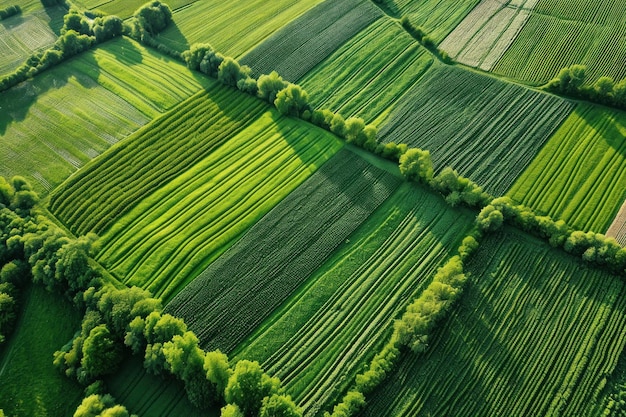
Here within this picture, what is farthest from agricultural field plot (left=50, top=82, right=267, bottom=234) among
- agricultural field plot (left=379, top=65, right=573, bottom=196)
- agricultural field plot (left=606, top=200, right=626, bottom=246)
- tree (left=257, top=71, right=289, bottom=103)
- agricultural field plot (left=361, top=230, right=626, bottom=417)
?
agricultural field plot (left=606, top=200, right=626, bottom=246)

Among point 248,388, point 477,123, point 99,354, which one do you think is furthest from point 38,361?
point 477,123

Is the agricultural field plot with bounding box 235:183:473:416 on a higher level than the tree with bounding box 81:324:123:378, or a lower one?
higher

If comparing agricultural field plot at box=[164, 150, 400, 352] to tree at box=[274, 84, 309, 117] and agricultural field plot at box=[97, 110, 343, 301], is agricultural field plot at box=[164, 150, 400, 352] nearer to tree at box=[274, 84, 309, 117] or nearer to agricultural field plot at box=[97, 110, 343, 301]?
agricultural field plot at box=[97, 110, 343, 301]

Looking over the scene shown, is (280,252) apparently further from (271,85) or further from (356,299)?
(271,85)

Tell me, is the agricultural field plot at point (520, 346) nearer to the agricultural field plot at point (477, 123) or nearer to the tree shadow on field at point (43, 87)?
the agricultural field plot at point (477, 123)

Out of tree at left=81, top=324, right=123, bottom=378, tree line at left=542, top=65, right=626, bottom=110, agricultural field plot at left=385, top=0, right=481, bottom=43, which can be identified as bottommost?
tree at left=81, top=324, right=123, bottom=378

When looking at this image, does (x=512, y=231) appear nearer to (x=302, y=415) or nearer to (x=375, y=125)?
(x=375, y=125)

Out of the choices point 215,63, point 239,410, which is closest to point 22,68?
point 215,63
